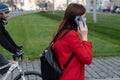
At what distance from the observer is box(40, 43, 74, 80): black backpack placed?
14.6ft

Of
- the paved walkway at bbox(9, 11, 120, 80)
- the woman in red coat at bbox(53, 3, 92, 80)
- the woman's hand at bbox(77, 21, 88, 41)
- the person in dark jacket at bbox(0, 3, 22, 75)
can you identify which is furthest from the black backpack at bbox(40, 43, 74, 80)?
the paved walkway at bbox(9, 11, 120, 80)

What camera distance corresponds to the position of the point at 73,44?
14.4 feet

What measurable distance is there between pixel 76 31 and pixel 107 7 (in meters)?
91.7

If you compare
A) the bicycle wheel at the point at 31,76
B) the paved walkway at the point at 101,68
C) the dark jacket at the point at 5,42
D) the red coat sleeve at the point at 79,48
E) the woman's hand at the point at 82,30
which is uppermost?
the woman's hand at the point at 82,30

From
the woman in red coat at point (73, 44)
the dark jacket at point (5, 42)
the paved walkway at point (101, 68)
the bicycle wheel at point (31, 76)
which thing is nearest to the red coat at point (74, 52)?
the woman in red coat at point (73, 44)

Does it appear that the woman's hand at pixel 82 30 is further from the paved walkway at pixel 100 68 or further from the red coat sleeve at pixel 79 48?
the paved walkway at pixel 100 68

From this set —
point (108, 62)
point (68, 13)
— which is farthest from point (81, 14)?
point (108, 62)

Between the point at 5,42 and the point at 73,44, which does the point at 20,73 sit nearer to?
the point at 5,42

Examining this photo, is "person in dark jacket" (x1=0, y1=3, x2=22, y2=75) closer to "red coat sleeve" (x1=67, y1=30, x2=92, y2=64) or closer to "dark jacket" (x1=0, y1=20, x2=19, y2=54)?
"dark jacket" (x1=0, y1=20, x2=19, y2=54)

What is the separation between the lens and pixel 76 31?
14.5 ft

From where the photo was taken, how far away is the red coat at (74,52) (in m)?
4.38

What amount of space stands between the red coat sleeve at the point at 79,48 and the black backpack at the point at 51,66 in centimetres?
10

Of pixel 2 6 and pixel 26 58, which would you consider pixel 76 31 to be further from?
pixel 26 58

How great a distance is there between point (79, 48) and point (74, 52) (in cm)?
8
